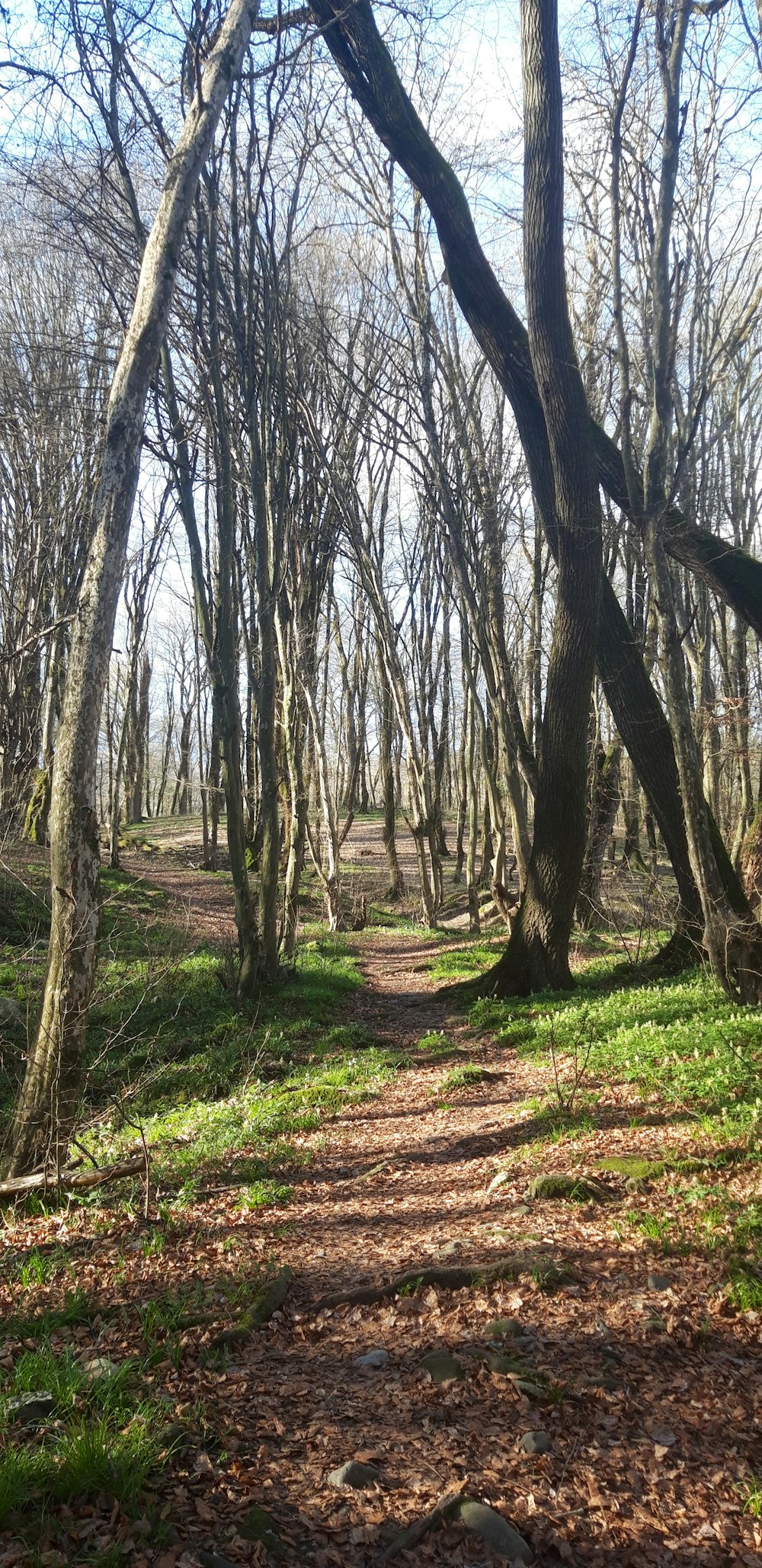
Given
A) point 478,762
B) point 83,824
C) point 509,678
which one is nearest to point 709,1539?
point 83,824

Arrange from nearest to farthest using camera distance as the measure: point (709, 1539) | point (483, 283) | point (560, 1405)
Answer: point (709, 1539) → point (560, 1405) → point (483, 283)

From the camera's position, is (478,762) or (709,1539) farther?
(478,762)

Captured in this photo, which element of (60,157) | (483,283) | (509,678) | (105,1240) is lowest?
(105,1240)

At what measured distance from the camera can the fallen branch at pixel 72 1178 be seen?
206 inches

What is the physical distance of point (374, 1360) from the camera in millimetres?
3590

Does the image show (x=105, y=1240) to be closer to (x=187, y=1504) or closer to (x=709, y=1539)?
(x=187, y=1504)

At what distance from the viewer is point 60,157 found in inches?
342

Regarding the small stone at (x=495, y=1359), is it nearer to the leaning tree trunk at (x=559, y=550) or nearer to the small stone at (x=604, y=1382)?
the small stone at (x=604, y=1382)

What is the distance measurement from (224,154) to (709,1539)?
1394 centimetres

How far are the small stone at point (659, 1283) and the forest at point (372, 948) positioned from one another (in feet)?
0.05

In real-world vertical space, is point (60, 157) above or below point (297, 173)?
below

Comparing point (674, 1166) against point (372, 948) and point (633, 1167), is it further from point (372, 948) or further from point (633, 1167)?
point (372, 948)

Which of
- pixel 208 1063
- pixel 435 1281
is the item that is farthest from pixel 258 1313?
→ pixel 208 1063

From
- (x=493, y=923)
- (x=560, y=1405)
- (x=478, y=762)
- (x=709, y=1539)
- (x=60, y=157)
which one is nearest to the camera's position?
(x=709, y=1539)
